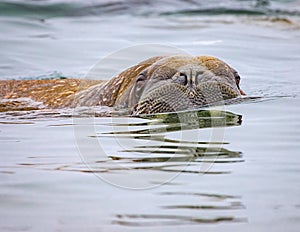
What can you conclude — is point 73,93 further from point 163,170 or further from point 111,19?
point 111,19

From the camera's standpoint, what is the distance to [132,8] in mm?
16672

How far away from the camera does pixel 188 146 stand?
16.1 feet

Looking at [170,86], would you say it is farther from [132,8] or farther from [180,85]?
[132,8]

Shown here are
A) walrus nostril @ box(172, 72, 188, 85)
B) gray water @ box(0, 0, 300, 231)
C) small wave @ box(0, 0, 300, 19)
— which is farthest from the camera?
small wave @ box(0, 0, 300, 19)

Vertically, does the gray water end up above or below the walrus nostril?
below

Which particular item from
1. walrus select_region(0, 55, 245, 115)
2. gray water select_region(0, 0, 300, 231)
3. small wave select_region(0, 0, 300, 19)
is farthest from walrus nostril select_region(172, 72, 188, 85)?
small wave select_region(0, 0, 300, 19)

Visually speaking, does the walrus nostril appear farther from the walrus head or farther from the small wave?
the small wave

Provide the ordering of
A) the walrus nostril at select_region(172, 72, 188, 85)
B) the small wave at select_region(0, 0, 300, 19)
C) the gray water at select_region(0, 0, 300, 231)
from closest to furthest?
the gray water at select_region(0, 0, 300, 231) → the walrus nostril at select_region(172, 72, 188, 85) → the small wave at select_region(0, 0, 300, 19)

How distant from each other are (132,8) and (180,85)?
11141 millimetres

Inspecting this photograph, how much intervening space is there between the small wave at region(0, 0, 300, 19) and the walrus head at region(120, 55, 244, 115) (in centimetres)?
1017

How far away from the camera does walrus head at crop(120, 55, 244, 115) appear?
19.1 ft

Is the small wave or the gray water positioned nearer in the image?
the gray water

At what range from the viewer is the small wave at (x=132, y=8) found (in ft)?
52.5

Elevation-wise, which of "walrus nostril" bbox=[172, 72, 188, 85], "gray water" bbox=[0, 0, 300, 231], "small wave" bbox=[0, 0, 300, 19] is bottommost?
"small wave" bbox=[0, 0, 300, 19]
